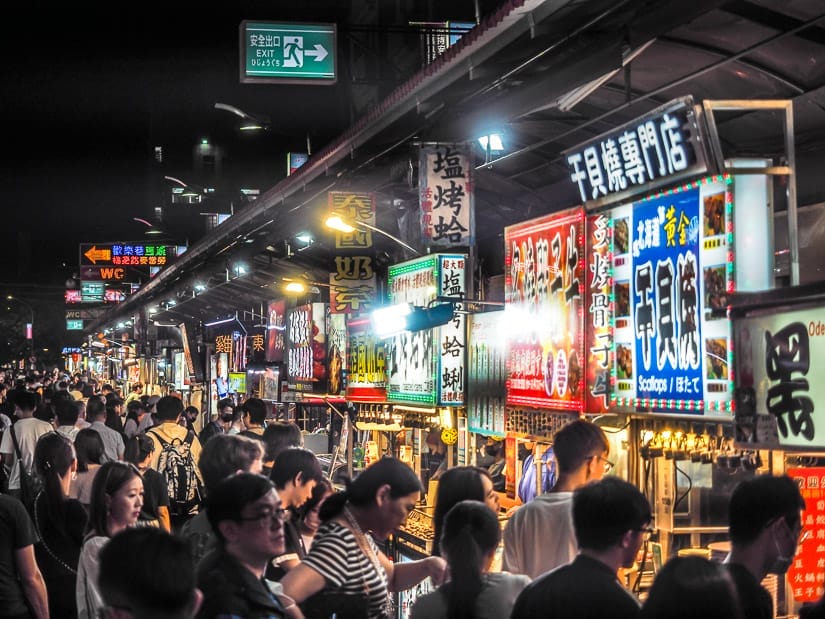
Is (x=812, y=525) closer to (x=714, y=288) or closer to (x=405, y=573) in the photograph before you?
(x=714, y=288)

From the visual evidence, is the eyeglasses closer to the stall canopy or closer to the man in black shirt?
the man in black shirt

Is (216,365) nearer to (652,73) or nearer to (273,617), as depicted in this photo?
(652,73)

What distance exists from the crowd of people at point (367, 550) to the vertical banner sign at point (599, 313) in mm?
2653

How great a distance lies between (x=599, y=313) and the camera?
948 centimetres

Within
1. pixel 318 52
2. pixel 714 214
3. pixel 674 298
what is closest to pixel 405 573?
pixel 674 298

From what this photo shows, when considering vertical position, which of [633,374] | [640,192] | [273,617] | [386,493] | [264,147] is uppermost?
[264,147]

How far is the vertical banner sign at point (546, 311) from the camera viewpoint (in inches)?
387

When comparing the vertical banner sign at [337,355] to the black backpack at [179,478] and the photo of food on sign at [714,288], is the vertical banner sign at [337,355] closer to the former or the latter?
the black backpack at [179,478]

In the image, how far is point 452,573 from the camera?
4.71 m

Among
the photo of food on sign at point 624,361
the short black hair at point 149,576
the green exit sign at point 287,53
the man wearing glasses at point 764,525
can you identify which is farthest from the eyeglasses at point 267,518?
the green exit sign at point 287,53

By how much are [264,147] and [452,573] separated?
3209cm

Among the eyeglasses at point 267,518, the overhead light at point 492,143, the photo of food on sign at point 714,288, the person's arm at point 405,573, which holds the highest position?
the overhead light at point 492,143

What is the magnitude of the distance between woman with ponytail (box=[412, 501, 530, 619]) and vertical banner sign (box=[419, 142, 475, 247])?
7.74 metres

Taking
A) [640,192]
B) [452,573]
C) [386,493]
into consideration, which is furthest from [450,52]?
[452,573]
